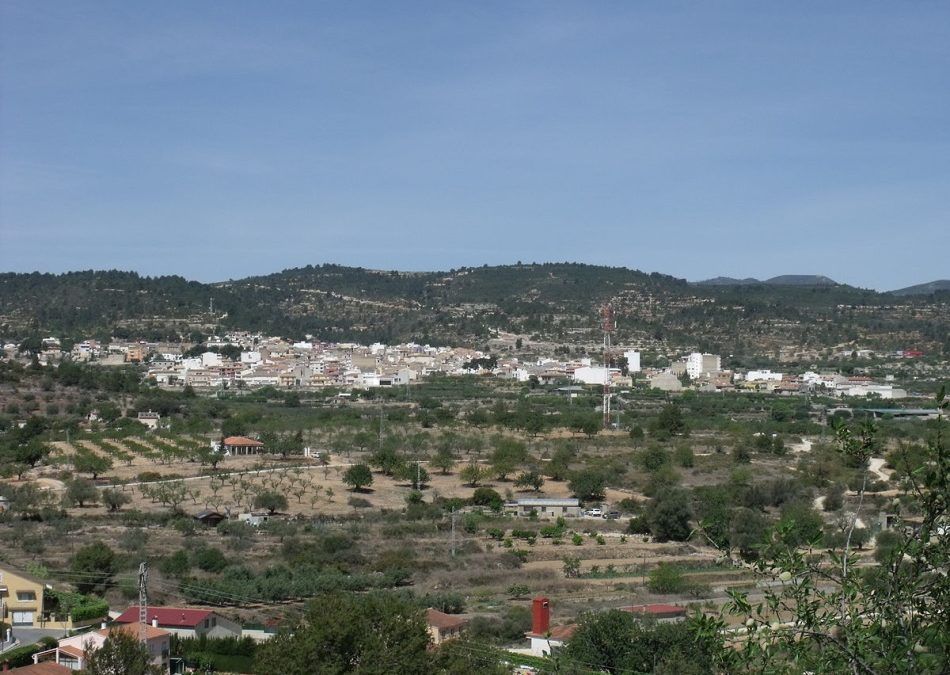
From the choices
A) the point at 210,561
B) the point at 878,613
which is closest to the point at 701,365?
the point at 210,561

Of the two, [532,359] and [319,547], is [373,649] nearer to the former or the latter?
[319,547]

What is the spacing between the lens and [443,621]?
16922mm

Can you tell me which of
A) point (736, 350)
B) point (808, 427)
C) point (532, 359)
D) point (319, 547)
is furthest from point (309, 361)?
point (319, 547)

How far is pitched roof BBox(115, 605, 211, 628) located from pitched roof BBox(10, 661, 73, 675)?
8.69 ft

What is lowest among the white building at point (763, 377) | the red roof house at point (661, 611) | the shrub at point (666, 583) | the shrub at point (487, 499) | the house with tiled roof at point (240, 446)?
the shrub at point (666, 583)

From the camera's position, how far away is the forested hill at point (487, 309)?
9794cm

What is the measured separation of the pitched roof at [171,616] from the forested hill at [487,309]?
79.6 metres

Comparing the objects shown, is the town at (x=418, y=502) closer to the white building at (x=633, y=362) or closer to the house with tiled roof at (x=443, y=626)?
the house with tiled roof at (x=443, y=626)

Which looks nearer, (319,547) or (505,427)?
(319,547)

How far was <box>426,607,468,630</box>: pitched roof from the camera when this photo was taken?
54.7ft

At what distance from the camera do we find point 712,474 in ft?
115

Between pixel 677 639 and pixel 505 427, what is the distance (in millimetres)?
33974

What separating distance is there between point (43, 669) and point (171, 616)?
3582 mm

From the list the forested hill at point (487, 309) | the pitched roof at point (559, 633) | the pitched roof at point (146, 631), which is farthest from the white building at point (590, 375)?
the pitched roof at point (146, 631)
